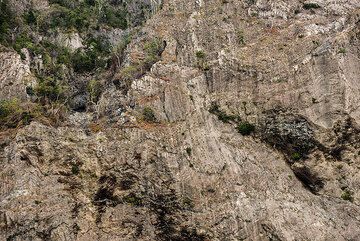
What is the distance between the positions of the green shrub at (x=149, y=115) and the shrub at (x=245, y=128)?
9.34 meters

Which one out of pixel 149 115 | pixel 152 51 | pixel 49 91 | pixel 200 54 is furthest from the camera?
pixel 152 51

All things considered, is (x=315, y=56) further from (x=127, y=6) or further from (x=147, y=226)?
(x=127, y=6)

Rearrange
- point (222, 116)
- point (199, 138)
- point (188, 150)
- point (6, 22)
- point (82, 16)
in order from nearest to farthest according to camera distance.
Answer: point (188, 150) < point (199, 138) < point (222, 116) < point (6, 22) < point (82, 16)

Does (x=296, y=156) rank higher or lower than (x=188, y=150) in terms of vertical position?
lower

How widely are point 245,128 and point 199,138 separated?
18.6 feet

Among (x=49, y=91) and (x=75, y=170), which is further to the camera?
(x=49, y=91)

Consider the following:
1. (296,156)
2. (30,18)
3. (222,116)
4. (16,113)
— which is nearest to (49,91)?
(16,113)

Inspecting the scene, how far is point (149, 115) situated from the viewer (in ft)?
177

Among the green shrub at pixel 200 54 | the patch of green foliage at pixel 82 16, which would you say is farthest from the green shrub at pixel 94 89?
the patch of green foliage at pixel 82 16

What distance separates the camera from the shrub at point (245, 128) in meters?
55.1

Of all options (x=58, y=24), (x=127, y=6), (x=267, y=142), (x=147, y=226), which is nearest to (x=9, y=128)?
(x=147, y=226)

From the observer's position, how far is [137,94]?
55.9 m

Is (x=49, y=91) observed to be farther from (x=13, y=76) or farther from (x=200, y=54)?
(x=200, y=54)

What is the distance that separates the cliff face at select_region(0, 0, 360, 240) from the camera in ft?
153
